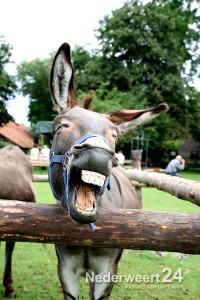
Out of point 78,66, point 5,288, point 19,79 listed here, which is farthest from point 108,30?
point 5,288

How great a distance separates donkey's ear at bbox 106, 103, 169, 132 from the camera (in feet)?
9.70

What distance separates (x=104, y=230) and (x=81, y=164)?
636 mm

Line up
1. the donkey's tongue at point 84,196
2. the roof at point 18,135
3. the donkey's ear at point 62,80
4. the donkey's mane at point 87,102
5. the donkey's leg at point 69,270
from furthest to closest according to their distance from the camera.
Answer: the roof at point 18,135, the donkey's mane at point 87,102, the donkey's leg at point 69,270, the donkey's ear at point 62,80, the donkey's tongue at point 84,196

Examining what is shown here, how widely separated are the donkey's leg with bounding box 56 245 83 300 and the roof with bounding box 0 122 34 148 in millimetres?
36410

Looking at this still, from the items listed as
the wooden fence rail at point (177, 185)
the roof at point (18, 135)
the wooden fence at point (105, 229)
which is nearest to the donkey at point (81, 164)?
the wooden fence at point (105, 229)

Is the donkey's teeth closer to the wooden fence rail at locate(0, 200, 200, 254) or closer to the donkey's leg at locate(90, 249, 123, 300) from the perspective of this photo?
the wooden fence rail at locate(0, 200, 200, 254)

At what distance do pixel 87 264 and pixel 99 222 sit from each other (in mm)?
721

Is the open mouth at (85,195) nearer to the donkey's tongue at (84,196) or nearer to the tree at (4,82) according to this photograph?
the donkey's tongue at (84,196)

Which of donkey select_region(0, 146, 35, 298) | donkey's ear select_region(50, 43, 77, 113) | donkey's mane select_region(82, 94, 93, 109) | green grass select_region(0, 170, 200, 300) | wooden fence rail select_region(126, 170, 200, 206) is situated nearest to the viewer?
donkey's ear select_region(50, 43, 77, 113)

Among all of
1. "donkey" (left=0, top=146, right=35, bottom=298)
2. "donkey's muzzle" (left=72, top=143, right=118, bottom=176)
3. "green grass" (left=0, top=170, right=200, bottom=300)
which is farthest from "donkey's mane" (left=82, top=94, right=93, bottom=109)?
"green grass" (left=0, top=170, right=200, bottom=300)

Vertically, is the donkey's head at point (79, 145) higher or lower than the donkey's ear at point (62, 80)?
lower

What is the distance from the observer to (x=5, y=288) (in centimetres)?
465

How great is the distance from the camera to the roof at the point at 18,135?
4034cm

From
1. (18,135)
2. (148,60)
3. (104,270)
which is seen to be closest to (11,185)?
(104,270)
